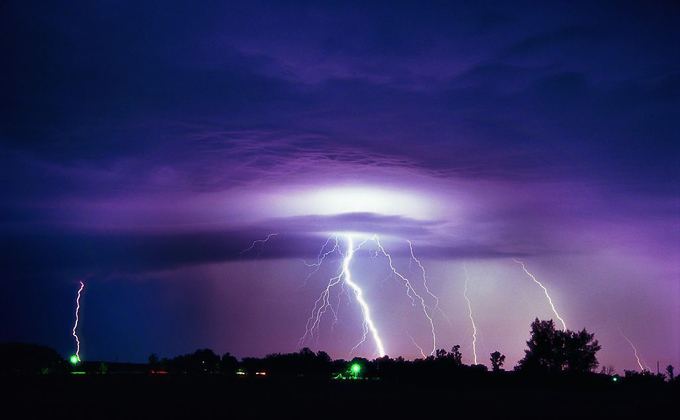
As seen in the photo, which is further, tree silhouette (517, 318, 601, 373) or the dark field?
tree silhouette (517, 318, 601, 373)

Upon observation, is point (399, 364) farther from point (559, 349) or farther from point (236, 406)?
point (236, 406)

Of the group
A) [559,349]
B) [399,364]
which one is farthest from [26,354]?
[559,349]

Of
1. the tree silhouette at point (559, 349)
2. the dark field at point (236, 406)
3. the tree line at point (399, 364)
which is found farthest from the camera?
the tree silhouette at point (559, 349)

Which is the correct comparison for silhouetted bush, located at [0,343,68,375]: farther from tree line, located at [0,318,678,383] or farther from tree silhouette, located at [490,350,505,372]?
tree silhouette, located at [490,350,505,372]

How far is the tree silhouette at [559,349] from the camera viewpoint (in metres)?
86.4

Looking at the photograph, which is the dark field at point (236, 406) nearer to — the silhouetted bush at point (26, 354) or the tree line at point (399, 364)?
the tree line at point (399, 364)

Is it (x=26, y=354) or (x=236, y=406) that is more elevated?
(x=26, y=354)

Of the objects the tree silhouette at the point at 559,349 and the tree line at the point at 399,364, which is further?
the tree silhouette at the point at 559,349

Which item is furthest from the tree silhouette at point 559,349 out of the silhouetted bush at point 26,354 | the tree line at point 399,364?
the silhouetted bush at point 26,354

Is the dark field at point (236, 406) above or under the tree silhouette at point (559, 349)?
under

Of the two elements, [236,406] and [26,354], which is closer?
[236,406]

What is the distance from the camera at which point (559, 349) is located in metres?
87.3

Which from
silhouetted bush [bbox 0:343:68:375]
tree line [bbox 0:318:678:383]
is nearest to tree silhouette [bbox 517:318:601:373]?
tree line [bbox 0:318:678:383]

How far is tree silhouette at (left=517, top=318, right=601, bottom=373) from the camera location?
86438mm
